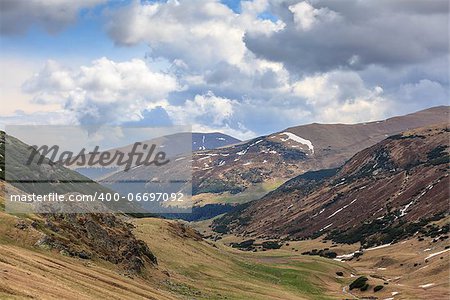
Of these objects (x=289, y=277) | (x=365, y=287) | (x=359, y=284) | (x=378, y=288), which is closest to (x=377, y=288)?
(x=378, y=288)

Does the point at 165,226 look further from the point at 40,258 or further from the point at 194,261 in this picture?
the point at 40,258

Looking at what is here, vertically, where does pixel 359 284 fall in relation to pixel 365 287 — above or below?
above

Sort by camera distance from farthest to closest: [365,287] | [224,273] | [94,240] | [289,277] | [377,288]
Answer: [289,277] → [365,287] → [377,288] → [224,273] → [94,240]

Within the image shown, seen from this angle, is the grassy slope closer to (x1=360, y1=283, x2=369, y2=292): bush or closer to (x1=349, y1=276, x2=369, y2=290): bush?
(x1=349, y1=276, x2=369, y2=290): bush

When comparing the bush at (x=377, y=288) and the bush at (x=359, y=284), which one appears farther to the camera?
the bush at (x=359, y=284)

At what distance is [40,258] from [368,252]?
168m

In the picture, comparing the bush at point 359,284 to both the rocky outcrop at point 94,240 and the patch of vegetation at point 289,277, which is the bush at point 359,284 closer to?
the patch of vegetation at point 289,277

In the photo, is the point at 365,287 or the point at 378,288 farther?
the point at 365,287

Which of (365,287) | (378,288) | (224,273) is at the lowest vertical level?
(365,287)

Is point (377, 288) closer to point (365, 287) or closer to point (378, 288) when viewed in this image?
point (378, 288)

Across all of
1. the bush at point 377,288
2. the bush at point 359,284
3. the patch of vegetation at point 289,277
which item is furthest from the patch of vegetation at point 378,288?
the patch of vegetation at point 289,277

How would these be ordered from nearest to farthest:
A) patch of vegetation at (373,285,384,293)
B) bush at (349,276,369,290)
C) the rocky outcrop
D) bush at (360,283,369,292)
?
the rocky outcrop < patch of vegetation at (373,285,384,293) < bush at (360,283,369,292) < bush at (349,276,369,290)

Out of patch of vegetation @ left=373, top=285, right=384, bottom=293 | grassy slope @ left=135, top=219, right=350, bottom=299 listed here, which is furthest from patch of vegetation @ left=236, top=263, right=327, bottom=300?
patch of vegetation @ left=373, top=285, right=384, bottom=293

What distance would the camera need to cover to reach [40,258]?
50750mm
